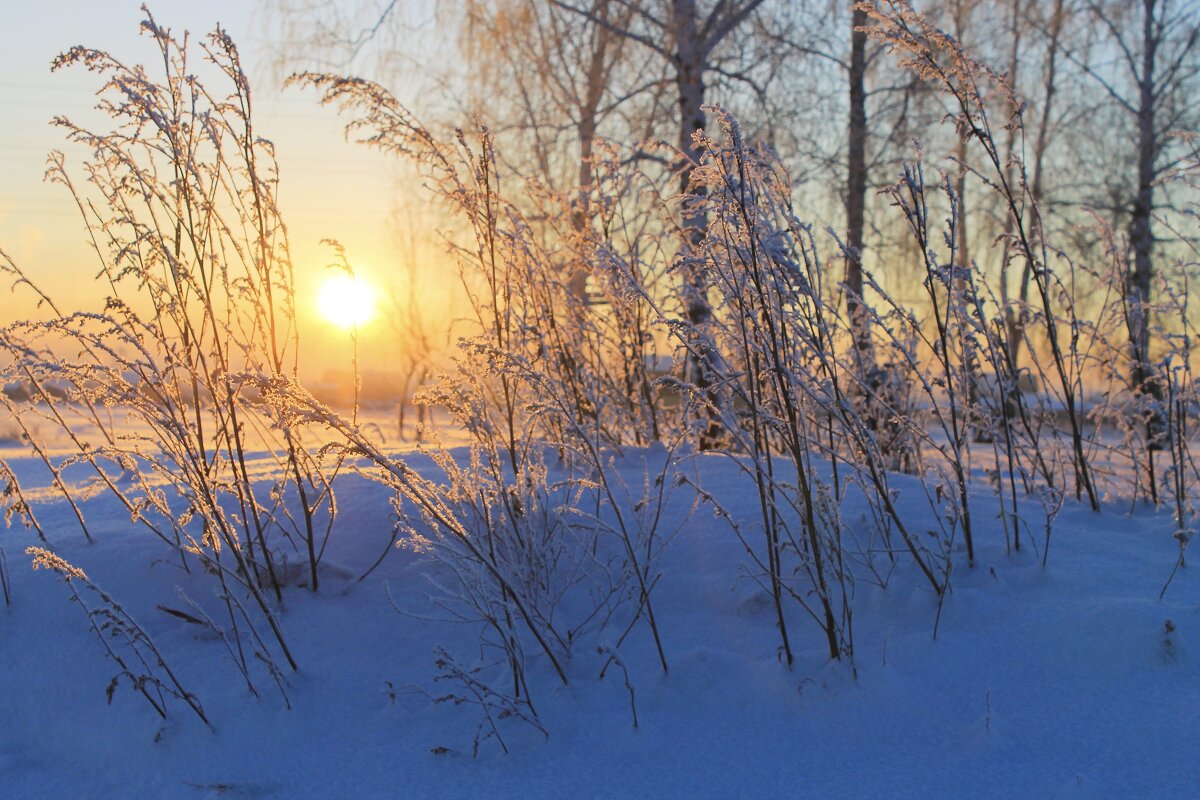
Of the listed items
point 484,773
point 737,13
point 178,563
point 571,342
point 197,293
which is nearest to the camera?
point 484,773

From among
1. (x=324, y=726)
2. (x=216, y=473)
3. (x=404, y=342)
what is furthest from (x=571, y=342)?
(x=404, y=342)

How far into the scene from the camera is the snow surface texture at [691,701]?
177cm

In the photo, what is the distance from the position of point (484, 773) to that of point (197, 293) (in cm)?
138

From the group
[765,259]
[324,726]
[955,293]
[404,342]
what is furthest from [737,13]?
[404,342]

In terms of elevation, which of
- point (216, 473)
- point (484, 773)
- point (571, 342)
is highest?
point (571, 342)

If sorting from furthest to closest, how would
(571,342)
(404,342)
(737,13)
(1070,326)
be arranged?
(404,342) < (737,13) < (571,342) < (1070,326)

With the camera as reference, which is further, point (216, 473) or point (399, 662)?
point (216, 473)

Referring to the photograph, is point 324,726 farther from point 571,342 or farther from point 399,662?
point 571,342

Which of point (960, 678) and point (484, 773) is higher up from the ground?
point (960, 678)

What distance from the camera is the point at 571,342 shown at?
3641 millimetres

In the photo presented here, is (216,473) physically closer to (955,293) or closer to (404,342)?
(955,293)

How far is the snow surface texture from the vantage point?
5.80ft

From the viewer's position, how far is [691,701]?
2.02 meters

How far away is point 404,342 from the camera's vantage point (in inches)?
480
